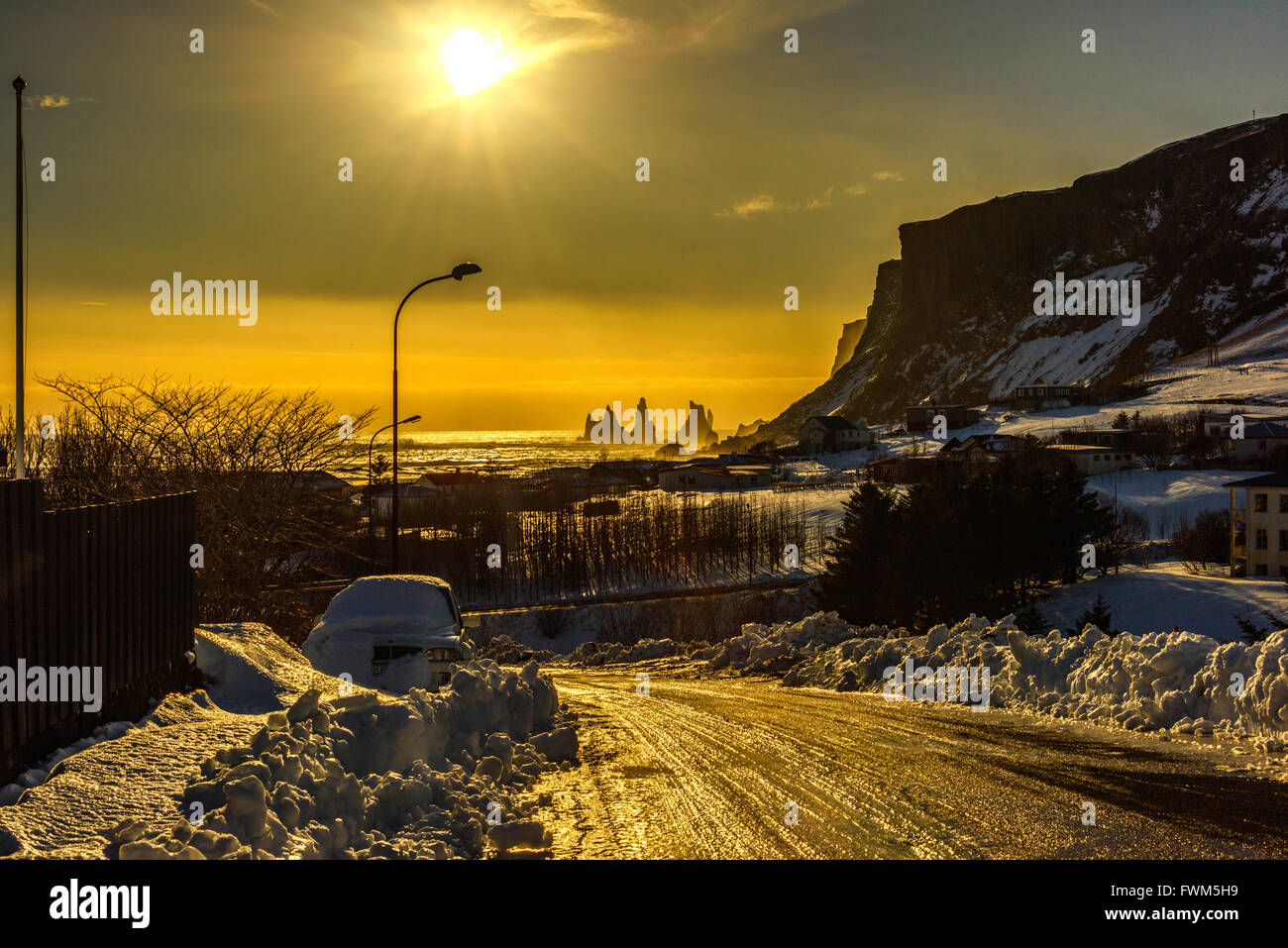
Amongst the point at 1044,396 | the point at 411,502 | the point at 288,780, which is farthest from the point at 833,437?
the point at 288,780

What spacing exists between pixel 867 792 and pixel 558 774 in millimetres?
3100

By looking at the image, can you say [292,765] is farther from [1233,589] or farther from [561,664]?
[1233,589]

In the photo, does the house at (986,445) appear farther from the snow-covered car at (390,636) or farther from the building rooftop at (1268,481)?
the snow-covered car at (390,636)

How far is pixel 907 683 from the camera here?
19.4 meters

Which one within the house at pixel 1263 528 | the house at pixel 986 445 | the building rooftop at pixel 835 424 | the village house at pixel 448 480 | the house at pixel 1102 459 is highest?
the building rooftop at pixel 835 424

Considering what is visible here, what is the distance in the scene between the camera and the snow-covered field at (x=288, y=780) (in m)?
6.32

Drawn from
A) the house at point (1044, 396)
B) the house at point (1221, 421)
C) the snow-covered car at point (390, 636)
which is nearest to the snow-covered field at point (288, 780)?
the snow-covered car at point (390, 636)

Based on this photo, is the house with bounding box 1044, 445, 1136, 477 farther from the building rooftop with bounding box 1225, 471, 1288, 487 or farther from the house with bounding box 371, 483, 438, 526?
the house with bounding box 371, 483, 438, 526

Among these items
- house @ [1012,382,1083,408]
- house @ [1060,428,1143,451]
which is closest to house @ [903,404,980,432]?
house @ [1012,382,1083,408]

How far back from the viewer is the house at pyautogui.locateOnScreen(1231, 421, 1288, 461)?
3676 inches

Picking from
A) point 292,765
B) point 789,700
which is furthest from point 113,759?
point 789,700

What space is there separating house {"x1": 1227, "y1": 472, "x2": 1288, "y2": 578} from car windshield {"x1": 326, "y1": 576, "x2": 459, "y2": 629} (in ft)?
137

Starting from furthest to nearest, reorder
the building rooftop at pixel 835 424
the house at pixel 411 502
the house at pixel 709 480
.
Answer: the building rooftop at pixel 835 424 → the house at pixel 709 480 → the house at pixel 411 502
